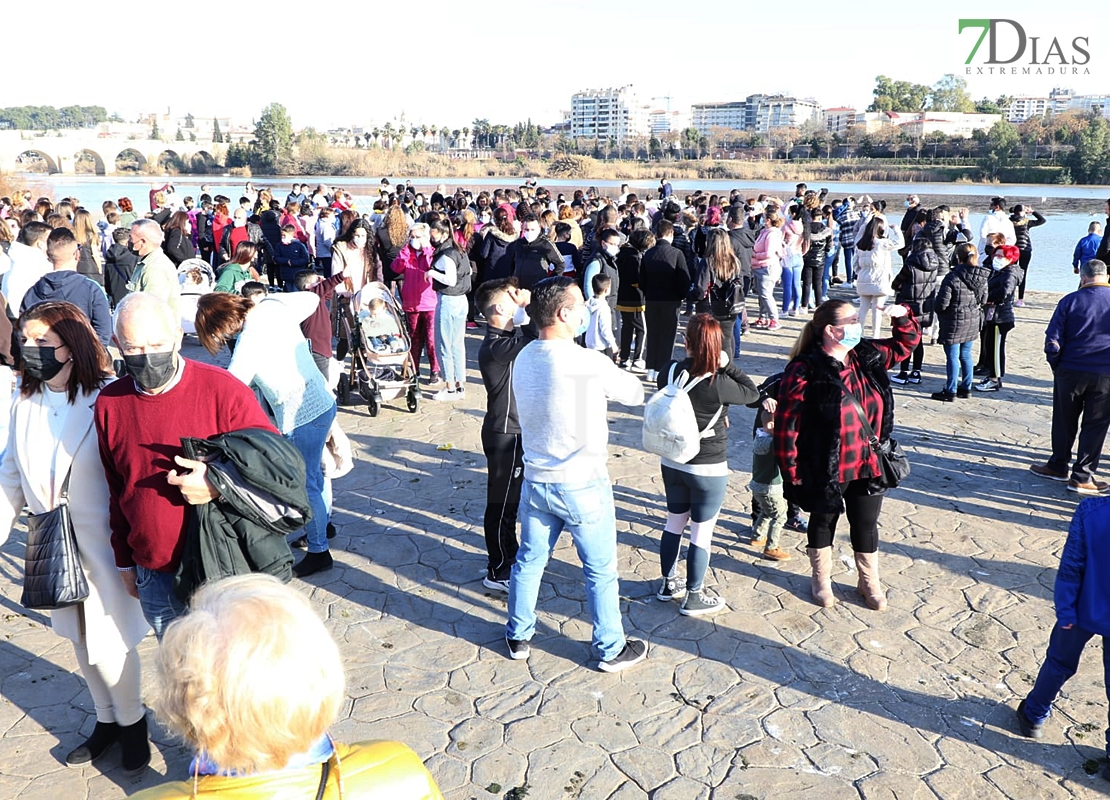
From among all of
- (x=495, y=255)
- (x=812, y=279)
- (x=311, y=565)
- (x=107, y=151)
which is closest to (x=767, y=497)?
(x=311, y=565)

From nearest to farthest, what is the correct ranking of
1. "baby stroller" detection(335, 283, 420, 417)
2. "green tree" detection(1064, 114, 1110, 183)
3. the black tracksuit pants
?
the black tracksuit pants < "baby stroller" detection(335, 283, 420, 417) < "green tree" detection(1064, 114, 1110, 183)

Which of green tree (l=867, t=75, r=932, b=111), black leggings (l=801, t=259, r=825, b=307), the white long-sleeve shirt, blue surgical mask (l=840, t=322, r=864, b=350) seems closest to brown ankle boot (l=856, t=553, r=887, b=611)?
blue surgical mask (l=840, t=322, r=864, b=350)

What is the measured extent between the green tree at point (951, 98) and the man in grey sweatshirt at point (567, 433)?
139 metres

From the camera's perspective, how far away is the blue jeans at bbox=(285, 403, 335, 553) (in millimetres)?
4375

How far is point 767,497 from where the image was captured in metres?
4.91

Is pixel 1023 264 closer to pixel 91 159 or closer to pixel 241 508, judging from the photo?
pixel 241 508

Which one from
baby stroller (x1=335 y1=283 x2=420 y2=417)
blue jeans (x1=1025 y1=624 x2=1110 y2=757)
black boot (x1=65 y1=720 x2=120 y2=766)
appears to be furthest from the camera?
baby stroller (x1=335 y1=283 x2=420 y2=417)

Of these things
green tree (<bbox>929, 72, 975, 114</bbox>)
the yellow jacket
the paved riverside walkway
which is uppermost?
green tree (<bbox>929, 72, 975, 114</bbox>)

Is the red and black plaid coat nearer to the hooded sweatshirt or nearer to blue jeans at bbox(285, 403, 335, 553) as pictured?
blue jeans at bbox(285, 403, 335, 553)

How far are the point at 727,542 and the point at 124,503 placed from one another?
3.64 metres

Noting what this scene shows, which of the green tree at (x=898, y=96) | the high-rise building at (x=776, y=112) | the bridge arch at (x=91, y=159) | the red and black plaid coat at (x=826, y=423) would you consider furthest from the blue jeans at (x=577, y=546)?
the high-rise building at (x=776, y=112)

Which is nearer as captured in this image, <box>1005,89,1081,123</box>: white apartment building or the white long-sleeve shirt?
the white long-sleeve shirt

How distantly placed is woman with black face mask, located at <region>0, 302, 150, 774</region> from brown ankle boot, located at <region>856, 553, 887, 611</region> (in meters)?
3.51

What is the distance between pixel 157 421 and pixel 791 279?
35.8ft
